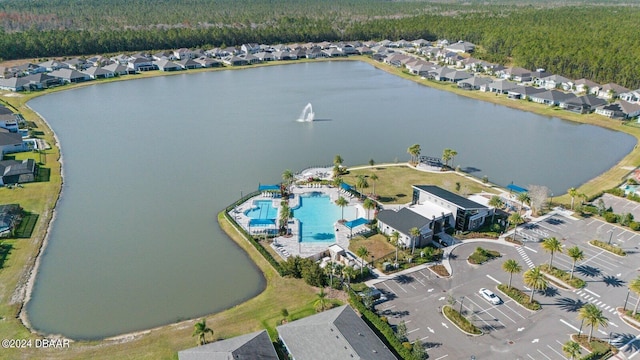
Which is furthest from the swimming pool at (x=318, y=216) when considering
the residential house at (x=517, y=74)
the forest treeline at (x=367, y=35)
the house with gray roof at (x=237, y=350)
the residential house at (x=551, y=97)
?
the forest treeline at (x=367, y=35)

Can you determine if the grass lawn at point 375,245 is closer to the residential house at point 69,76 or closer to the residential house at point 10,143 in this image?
the residential house at point 10,143

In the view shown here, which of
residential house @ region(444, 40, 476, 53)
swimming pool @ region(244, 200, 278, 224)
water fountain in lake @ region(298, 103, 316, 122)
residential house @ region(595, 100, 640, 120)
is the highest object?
residential house @ region(444, 40, 476, 53)

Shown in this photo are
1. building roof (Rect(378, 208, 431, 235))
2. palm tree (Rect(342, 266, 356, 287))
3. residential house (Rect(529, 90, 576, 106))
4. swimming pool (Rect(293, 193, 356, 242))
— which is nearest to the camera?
palm tree (Rect(342, 266, 356, 287))

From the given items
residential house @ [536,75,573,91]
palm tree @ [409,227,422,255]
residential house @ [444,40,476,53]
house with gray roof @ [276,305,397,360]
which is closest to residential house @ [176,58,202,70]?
residential house @ [444,40,476,53]

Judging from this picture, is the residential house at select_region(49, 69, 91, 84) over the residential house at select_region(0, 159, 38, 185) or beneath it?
over

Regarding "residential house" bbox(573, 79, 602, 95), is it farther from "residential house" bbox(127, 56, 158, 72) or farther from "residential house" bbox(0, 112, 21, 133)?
"residential house" bbox(0, 112, 21, 133)

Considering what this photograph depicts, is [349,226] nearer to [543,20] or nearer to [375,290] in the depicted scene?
[375,290]

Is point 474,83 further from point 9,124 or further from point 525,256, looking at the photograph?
point 9,124

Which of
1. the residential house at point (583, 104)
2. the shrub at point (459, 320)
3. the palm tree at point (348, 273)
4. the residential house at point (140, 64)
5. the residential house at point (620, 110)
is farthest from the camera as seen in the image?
the residential house at point (140, 64)
